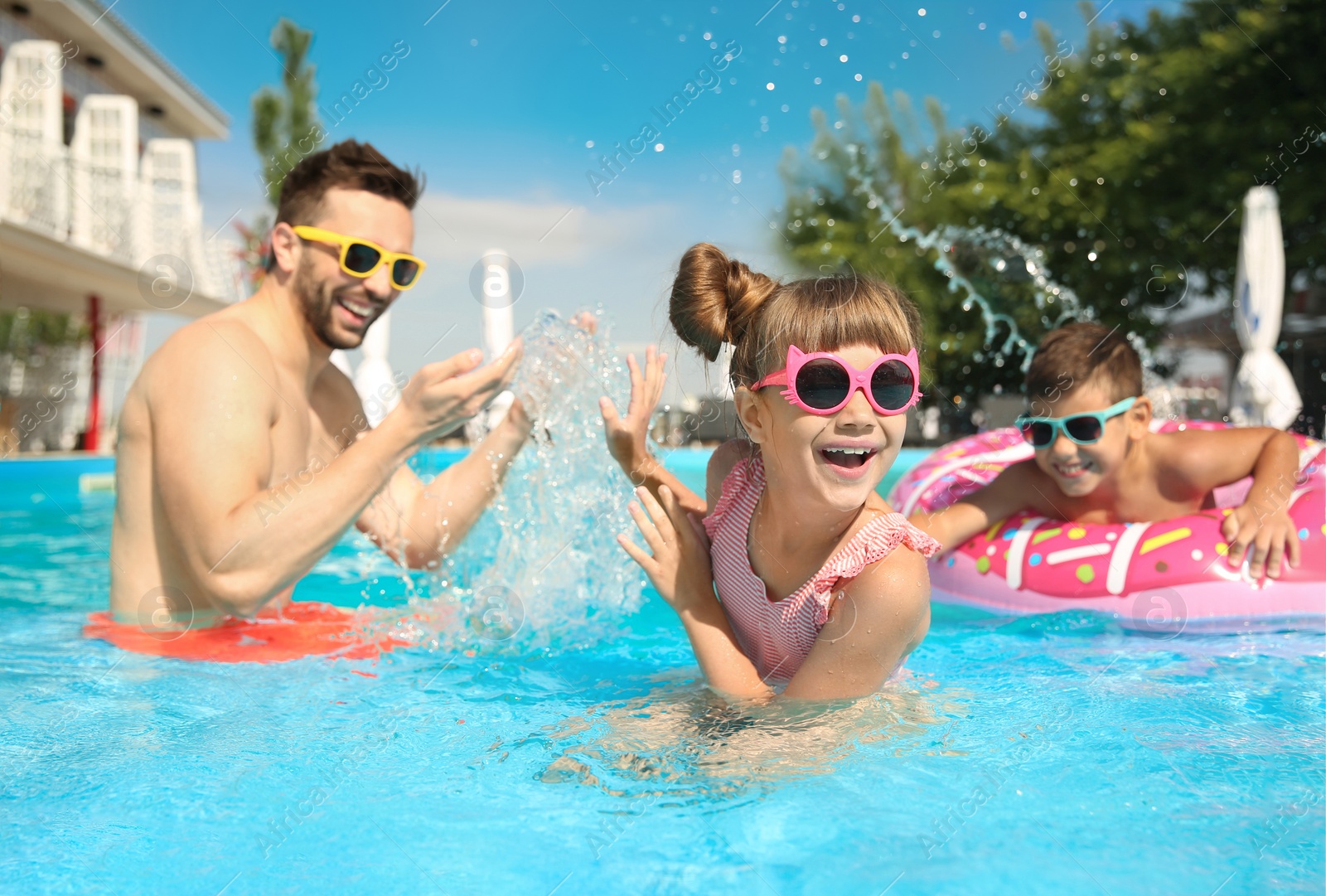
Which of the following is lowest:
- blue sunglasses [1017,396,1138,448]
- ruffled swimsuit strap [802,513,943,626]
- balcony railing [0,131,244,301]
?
ruffled swimsuit strap [802,513,943,626]

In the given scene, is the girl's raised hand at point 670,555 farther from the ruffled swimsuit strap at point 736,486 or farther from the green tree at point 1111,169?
the green tree at point 1111,169

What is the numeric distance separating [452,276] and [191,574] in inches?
107

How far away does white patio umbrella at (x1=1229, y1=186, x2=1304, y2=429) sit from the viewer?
9.77m

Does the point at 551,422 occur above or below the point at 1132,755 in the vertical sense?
above

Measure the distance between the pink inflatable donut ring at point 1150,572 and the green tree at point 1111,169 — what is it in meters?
10.1

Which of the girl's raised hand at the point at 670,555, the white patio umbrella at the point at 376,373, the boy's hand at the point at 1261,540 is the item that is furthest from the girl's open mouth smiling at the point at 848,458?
the white patio umbrella at the point at 376,373

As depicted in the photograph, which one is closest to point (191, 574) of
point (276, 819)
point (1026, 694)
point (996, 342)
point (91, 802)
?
point (91, 802)

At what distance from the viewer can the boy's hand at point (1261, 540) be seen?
4125 mm

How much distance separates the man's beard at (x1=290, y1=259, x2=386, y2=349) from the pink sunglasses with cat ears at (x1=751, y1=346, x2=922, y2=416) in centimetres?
176

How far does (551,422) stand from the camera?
3.57m

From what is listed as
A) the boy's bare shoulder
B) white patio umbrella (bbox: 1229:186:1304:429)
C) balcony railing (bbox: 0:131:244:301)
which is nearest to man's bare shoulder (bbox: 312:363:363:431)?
the boy's bare shoulder

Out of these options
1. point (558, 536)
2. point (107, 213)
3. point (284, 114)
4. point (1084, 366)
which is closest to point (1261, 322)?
point (1084, 366)

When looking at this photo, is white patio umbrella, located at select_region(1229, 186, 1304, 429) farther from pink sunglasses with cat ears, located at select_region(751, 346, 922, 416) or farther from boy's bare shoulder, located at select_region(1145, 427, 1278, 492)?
pink sunglasses with cat ears, located at select_region(751, 346, 922, 416)

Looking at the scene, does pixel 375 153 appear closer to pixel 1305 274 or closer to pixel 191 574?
pixel 191 574
